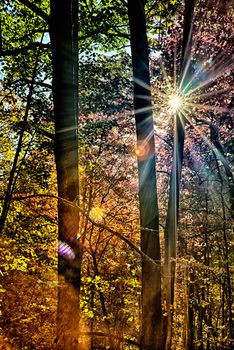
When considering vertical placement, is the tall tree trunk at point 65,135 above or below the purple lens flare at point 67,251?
above

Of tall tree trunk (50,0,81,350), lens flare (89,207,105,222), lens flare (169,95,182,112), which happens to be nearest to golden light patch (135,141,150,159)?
tall tree trunk (50,0,81,350)

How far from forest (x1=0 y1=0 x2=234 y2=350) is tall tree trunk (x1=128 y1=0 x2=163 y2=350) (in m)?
0.02

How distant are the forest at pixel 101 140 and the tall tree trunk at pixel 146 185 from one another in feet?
0.05

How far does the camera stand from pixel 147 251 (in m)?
4.38

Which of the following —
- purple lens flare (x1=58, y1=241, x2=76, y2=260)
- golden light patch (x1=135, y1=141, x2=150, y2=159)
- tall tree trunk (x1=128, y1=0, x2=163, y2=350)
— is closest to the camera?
purple lens flare (x1=58, y1=241, x2=76, y2=260)

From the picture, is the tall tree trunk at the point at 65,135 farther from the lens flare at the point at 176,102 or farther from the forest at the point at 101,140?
the lens flare at the point at 176,102

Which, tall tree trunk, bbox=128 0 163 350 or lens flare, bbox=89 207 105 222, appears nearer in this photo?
tall tree trunk, bbox=128 0 163 350

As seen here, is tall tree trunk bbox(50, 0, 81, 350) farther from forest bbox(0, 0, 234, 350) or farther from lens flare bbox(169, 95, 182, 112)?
lens flare bbox(169, 95, 182, 112)

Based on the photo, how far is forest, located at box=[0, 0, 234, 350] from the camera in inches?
143

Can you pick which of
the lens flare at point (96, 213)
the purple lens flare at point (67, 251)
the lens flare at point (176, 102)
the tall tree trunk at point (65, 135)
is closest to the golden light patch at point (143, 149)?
the tall tree trunk at point (65, 135)

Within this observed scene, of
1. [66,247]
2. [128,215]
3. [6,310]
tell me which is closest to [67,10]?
[66,247]

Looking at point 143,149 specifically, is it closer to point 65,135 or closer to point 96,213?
point 65,135

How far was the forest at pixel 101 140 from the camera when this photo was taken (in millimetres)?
3631

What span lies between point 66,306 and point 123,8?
639 cm
